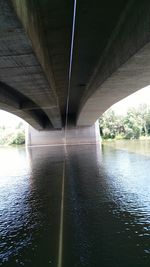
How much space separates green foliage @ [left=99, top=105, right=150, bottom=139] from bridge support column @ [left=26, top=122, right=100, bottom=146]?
2350 centimetres

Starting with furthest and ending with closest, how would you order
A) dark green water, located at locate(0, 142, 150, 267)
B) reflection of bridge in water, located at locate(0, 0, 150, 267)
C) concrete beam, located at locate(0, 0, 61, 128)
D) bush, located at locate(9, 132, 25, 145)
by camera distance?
bush, located at locate(9, 132, 25, 145)
reflection of bridge in water, located at locate(0, 0, 150, 267)
dark green water, located at locate(0, 142, 150, 267)
concrete beam, located at locate(0, 0, 61, 128)

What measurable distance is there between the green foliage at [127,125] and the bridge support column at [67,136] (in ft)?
77.1

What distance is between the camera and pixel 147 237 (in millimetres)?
5898

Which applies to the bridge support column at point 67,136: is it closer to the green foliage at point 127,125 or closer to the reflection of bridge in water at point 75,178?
the green foliage at point 127,125

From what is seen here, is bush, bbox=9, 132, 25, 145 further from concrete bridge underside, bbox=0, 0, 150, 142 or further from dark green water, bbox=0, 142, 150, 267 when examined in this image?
dark green water, bbox=0, 142, 150, 267

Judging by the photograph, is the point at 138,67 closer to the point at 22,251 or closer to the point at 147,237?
the point at 147,237

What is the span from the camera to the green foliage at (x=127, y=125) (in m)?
69.5

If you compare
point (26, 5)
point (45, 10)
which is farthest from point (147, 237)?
point (45, 10)

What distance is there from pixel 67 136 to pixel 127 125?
27.8m

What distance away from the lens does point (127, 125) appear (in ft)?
235

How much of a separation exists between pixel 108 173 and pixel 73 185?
2757 mm

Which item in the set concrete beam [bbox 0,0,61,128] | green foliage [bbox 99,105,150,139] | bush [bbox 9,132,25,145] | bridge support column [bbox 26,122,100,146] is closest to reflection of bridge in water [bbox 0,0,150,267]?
concrete beam [bbox 0,0,61,128]

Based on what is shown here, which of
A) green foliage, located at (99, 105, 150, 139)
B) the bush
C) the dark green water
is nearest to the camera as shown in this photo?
the dark green water

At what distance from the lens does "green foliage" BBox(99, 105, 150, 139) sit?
228 feet
